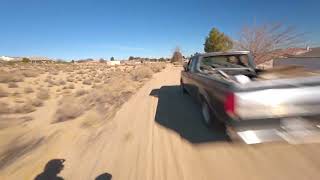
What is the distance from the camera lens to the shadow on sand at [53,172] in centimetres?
400

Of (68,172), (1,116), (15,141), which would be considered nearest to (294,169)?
(68,172)

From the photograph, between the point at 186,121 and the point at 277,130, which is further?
the point at 186,121

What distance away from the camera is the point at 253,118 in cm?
382

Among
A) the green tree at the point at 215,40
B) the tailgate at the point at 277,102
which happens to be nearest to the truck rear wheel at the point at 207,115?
the tailgate at the point at 277,102

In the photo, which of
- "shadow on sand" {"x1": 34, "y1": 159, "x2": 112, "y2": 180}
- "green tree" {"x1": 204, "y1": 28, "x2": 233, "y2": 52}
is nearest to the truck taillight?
"shadow on sand" {"x1": 34, "y1": 159, "x2": 112, "y2": 180}

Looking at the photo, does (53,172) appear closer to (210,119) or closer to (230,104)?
(230,104)

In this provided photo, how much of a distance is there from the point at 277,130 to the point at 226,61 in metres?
5.15

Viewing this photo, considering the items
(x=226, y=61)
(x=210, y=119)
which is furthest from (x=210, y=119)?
(x=226, y=61)

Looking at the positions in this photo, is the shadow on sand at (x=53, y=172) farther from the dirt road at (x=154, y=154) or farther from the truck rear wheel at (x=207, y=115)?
the truck rear wheel at (x=207, y=115)

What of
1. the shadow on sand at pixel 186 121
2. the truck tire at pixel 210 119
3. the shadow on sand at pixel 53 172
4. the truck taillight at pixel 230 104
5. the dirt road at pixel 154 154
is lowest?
the shadow on sand at pixel 53 172

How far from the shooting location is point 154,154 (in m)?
4.69

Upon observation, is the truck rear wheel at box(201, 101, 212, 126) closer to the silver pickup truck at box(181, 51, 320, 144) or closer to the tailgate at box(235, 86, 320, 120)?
the silver pickup truck at box(181, 51, 320, 144)

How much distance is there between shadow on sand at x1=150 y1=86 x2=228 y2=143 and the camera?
5.32 m

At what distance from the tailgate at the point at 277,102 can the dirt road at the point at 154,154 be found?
0.81m
